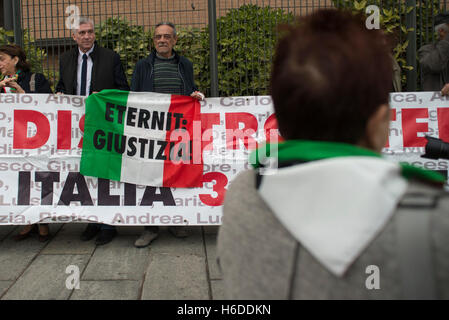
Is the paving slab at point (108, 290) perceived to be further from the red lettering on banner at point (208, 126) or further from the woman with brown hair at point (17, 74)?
the woman with brown hair at point (17, 74)

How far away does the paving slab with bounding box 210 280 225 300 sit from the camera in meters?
3.22

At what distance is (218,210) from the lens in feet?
14.8

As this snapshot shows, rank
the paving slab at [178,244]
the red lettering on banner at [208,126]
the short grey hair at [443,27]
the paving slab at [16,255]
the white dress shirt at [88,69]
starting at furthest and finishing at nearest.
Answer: the short grey hair at [443,27] → the white dress shirt at [88,69] → the red lettering on banner at [208,126] → the paving slab at [178,244] → the paving slab at [16,255]

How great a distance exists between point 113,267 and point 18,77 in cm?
239

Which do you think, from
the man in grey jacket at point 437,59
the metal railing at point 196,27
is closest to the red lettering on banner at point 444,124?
the man in grey jacket at point 437,59

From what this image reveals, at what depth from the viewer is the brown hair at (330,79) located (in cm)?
96

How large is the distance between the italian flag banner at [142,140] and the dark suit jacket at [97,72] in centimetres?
28

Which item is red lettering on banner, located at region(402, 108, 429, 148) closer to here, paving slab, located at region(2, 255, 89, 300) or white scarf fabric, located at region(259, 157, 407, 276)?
paving slab, located at region(2, 255, 89, 300)

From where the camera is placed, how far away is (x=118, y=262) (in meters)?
3.93

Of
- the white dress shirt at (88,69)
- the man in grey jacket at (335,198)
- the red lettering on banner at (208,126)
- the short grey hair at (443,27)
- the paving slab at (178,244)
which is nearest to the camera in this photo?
the man in grey jacket at (335,198)

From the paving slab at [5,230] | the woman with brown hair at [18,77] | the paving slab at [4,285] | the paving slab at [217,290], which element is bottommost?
the paving slab at [217,290]

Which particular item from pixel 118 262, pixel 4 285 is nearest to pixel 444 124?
pixel 118 262
